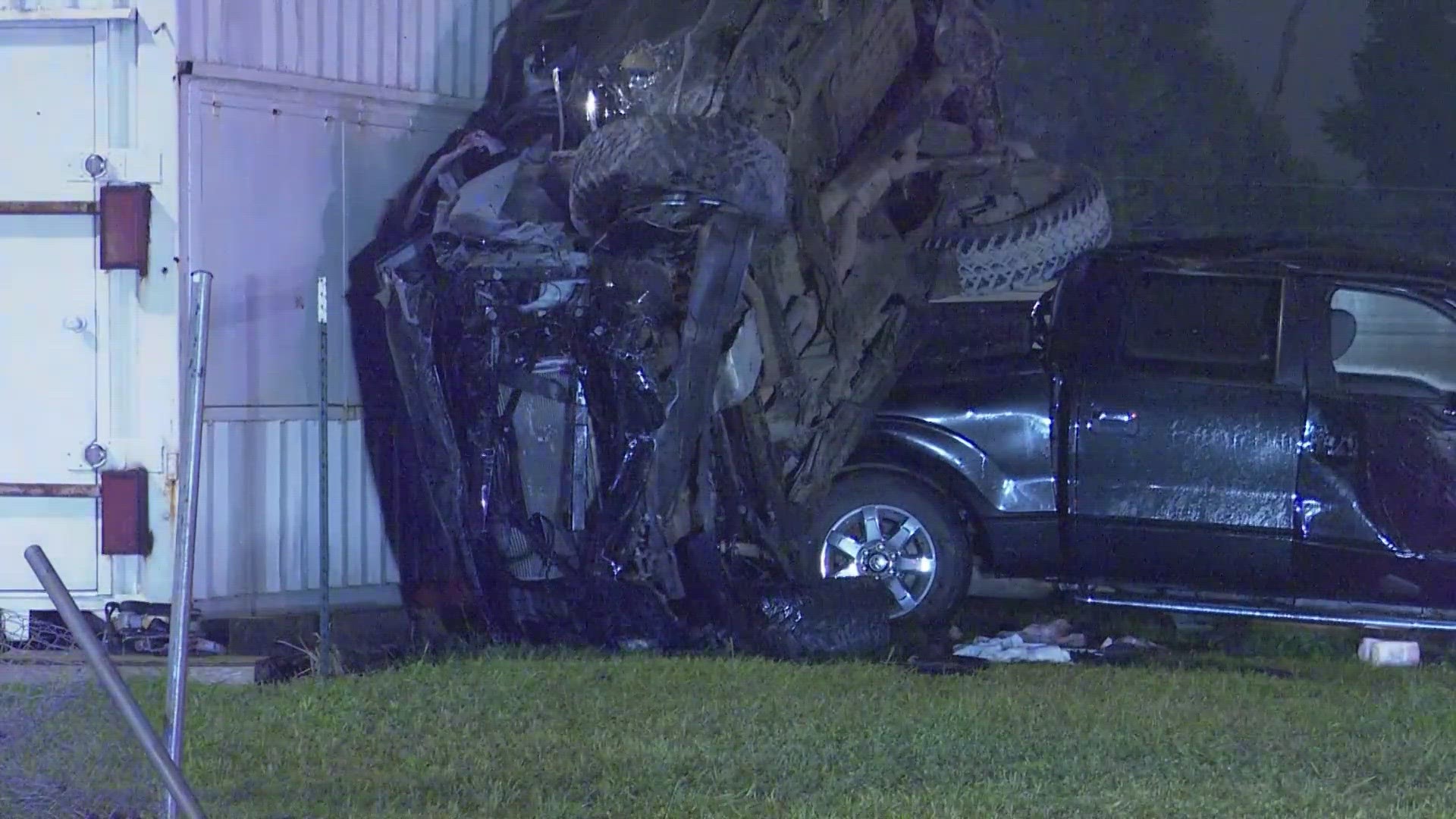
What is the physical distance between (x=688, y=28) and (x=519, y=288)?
120 cm

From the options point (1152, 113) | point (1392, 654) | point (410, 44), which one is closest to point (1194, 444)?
point (1392, 654)

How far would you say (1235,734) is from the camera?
17.9ft

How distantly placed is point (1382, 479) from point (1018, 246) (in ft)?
5.98

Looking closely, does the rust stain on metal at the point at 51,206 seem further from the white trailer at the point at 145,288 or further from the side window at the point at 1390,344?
the side window at the point at 1390,344

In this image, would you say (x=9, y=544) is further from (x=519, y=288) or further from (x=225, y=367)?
(x=519, y=288)

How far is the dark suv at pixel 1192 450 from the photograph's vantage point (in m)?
7.14

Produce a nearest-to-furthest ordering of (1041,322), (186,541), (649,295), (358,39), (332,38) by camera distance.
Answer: (186,541) → (649,295) → (332,38) → (358,39) → (1041,322)

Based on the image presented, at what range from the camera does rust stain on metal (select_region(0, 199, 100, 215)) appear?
19.6 ft

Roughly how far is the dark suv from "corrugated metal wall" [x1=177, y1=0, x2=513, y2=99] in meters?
2.34

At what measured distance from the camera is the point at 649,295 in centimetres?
618

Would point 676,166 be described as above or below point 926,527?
above

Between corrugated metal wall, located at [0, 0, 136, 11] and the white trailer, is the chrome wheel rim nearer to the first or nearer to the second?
the white trailer

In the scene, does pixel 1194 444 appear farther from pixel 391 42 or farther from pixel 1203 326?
→ pixel 391 42

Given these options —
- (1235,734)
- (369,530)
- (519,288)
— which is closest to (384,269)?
(519,288)
